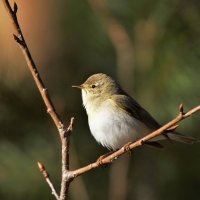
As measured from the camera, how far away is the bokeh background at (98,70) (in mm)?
3191

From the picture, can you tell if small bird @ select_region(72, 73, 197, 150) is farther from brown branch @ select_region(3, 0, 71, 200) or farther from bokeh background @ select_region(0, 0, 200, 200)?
brown branch @ select_region(3, 0, 71, 200)

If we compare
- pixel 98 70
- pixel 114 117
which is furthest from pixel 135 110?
pixel 98 70

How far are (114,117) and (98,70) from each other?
0.56m

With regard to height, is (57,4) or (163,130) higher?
(57,4)

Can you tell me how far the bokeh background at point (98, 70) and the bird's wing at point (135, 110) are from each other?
5cm

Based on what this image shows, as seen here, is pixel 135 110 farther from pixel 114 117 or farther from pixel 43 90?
pixel 43 90

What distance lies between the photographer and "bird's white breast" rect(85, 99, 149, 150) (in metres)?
3.19

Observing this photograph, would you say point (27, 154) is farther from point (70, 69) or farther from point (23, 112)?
point (70, 69)

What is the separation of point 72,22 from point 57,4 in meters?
0.16

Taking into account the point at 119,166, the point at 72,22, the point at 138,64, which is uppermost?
the point at 72,22

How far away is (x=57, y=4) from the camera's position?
11.9 feet

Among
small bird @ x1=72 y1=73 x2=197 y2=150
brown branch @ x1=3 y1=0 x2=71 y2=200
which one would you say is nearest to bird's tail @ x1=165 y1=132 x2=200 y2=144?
small bird @ x1=72 y1=73 x2=197 y2=150

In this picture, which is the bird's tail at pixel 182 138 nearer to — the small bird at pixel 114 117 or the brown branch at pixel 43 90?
the small bird at pixel 114 117

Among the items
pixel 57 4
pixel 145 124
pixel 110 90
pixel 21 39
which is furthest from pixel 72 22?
pixel 21 39
